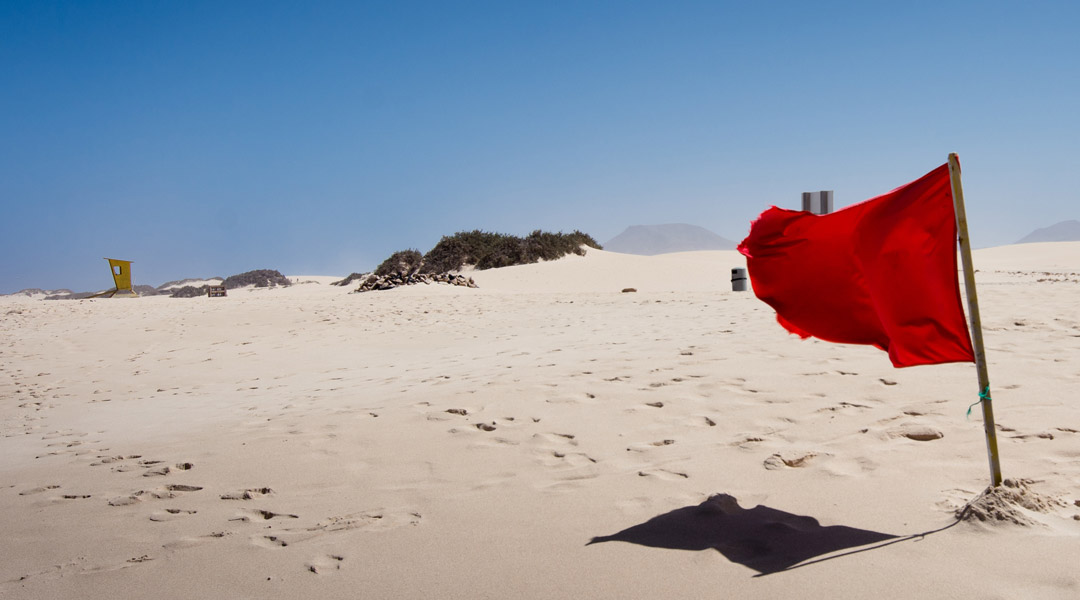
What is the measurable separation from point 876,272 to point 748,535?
4.37 ft

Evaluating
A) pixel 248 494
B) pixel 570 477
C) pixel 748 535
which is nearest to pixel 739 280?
pixel 570 477

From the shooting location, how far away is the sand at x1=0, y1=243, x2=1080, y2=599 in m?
2.45

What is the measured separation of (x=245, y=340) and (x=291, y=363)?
3.11 m

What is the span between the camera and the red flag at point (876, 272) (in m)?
2.80

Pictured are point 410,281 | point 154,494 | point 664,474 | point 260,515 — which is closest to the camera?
point 260,515

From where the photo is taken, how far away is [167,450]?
4.70 meters

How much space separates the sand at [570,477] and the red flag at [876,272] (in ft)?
2.52

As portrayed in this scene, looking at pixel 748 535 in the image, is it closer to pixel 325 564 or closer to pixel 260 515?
pixel 325 564

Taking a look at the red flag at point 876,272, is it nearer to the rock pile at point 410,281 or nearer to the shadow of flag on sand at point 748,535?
the shadow of flag on sand at point 748,535

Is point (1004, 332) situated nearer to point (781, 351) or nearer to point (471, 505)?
point (781, 351)

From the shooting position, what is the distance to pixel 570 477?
11.7ft

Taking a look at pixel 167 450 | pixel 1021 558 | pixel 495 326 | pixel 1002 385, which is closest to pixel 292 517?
pixel 167 450

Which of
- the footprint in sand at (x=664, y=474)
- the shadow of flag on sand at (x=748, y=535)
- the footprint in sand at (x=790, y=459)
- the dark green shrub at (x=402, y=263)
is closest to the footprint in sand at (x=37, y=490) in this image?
the shadow of flag on sand at (x=748, y=535)

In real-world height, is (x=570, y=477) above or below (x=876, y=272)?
below
